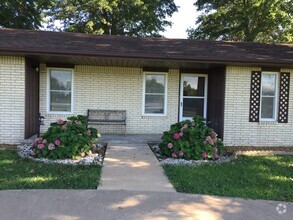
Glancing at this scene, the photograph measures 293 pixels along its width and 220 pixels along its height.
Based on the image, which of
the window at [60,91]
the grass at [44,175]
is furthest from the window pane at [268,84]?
the window at [60,91]

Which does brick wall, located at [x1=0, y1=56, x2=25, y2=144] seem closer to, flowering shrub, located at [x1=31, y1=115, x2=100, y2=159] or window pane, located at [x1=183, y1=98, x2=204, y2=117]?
flowering shrub, located at [x1=31, y1=115, x2=100, y2=159]

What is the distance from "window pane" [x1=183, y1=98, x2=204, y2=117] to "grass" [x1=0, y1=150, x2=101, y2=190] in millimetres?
5811

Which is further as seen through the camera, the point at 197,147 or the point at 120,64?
the point at 120,64

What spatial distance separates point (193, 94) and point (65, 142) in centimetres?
592

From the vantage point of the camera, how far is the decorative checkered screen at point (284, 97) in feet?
30.9

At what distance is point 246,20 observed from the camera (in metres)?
22.0

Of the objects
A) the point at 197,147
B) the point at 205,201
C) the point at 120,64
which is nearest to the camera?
the point at 205,201

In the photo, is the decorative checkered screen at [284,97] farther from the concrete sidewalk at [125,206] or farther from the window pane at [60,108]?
the window pane at [60,108]

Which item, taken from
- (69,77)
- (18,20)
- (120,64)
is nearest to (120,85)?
(120,64)

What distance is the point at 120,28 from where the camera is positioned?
24750 mm

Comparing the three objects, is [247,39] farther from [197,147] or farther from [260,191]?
[260,191]

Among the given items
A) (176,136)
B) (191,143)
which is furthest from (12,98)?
(191,143)

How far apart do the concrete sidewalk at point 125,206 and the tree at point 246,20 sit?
62.8ft

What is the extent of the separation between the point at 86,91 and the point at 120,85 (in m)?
1.26
